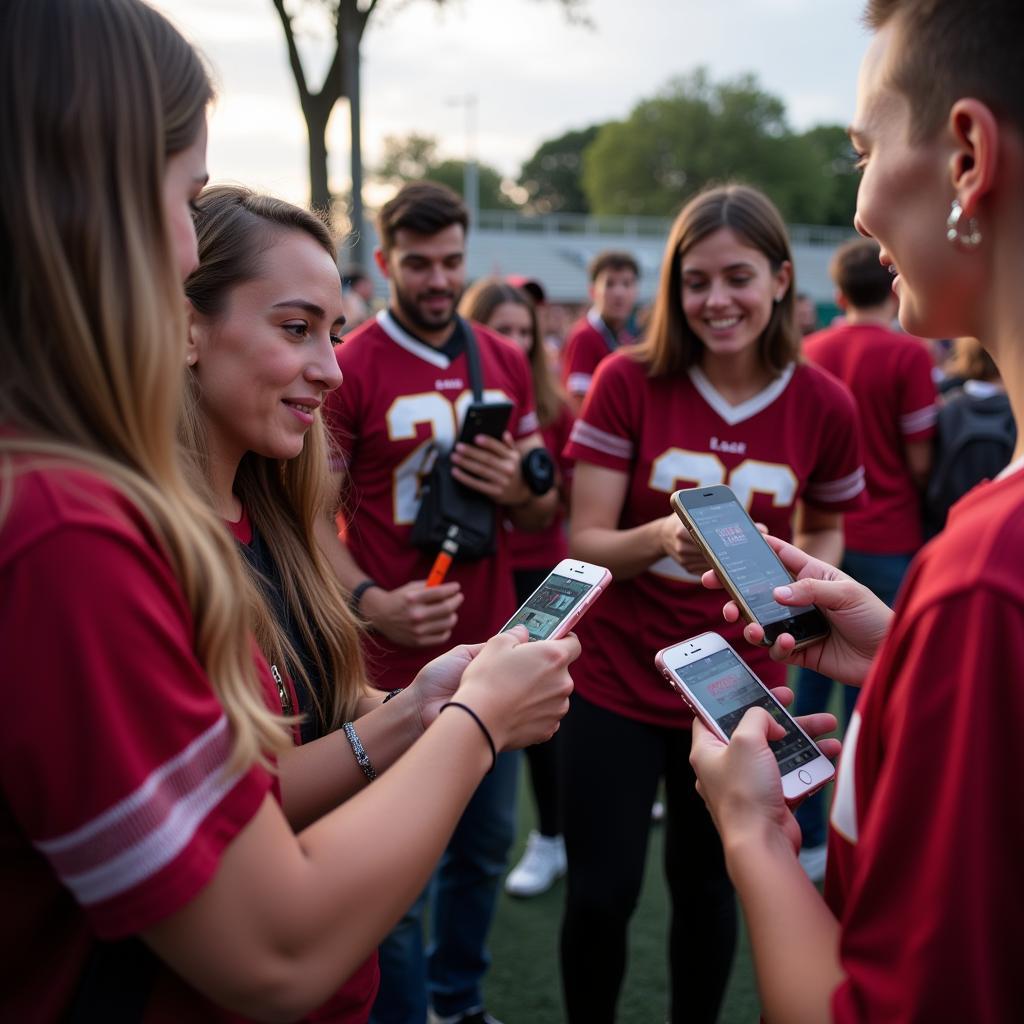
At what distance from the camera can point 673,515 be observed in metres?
2.63

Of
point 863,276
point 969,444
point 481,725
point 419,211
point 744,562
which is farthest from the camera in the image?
point 863,276

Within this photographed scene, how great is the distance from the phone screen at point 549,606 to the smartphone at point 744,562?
0.36 m

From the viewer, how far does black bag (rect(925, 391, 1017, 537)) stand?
4.05 m

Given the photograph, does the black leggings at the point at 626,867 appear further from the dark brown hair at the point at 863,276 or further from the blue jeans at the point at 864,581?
the dark brown hair at the point at 863,276

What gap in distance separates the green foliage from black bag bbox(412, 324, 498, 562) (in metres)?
63.0

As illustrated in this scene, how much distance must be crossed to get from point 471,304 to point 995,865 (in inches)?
181

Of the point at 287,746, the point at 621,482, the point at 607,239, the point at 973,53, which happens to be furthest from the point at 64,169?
the point at 607,239

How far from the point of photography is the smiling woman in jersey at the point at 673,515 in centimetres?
259

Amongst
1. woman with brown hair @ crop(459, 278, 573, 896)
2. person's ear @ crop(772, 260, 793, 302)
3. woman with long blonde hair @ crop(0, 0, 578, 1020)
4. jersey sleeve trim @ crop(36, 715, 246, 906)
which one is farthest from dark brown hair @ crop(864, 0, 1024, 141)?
woman with brown hair @ crop(459, 278, 573, 896)

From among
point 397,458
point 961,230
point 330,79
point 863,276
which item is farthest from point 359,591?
point 330,79

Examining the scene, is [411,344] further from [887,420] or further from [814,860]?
[814,860]

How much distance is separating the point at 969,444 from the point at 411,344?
2.61 meters

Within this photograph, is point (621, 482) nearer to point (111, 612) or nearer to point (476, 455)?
point (476, 455)

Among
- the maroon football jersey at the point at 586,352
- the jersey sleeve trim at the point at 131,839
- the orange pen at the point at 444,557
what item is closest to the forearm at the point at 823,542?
the orange pen at the point at 444,557
